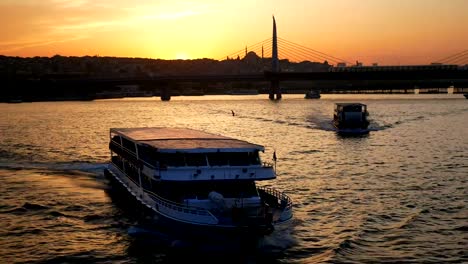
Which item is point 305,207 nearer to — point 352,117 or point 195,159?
point 195,159

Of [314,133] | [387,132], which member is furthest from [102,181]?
[387,132]

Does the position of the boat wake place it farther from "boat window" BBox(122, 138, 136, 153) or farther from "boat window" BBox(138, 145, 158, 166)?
"boat window" BBox(138, 145, 158, 166)

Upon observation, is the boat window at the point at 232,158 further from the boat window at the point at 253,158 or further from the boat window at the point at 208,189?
the boat window at the point at 208,189

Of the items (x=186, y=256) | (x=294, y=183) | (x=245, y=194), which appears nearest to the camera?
(x=186, y=256)

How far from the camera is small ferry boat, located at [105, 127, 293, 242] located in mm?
28766

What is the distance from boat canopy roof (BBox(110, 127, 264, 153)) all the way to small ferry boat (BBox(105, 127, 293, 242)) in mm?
50

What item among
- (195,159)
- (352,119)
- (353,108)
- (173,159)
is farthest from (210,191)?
(352,119)

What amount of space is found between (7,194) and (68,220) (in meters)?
9.49

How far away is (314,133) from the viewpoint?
95688mm

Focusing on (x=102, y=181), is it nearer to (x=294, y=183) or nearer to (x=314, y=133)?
(x=294, y=183)

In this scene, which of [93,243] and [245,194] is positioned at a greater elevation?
[245,194]

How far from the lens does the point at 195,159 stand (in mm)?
31688

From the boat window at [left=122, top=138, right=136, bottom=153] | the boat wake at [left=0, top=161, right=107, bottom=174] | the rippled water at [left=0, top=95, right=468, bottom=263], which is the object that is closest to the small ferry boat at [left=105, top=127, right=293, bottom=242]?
the rippled water at [left=0, top=95, right=468, bottom=263]

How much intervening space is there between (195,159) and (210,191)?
183 centimetres
